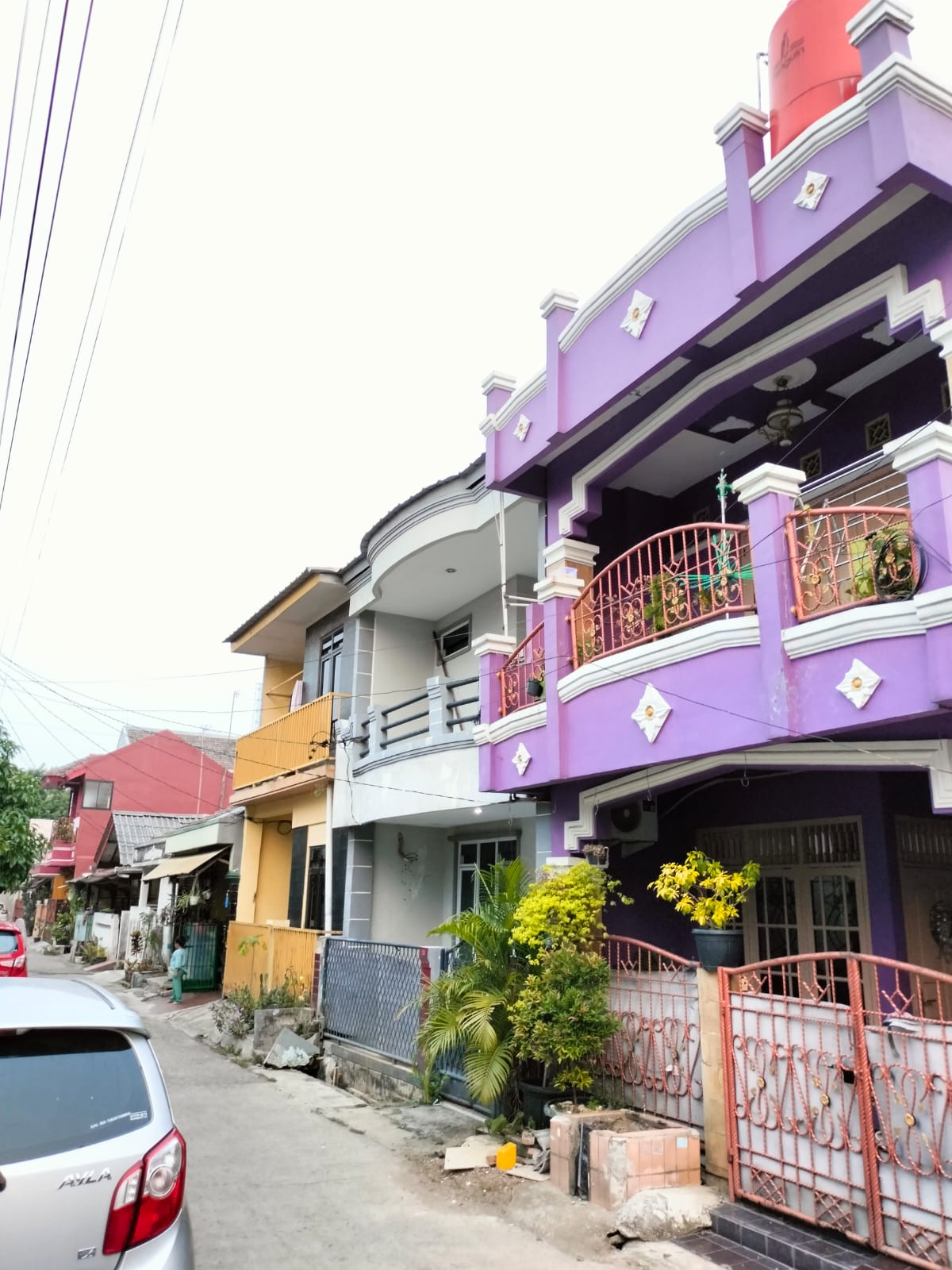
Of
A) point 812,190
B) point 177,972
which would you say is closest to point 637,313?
point 812,190

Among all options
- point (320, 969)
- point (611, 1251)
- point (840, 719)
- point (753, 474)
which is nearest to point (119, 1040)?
point (611, 1251)

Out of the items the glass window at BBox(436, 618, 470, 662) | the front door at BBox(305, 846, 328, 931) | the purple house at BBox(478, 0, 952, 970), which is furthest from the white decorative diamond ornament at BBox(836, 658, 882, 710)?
the front door at BBox(305, 846, 328, 931)

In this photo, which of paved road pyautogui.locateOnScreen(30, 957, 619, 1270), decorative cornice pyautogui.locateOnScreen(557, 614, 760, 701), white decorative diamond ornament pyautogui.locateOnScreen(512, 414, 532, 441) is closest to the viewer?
paved road pyautogui.locateOnScreen(30, 957, 619, 1270)

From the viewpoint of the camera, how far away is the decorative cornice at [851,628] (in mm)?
5547

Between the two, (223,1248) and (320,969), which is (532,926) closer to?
(223,1248)

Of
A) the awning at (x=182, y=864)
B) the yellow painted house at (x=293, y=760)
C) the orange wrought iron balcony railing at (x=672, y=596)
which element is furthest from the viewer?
the awning at (x=182, y=864)

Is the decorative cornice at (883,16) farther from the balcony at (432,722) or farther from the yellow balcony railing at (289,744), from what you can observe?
the yellow balcony railing at (289,744)

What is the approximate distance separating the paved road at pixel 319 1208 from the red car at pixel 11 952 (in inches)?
197

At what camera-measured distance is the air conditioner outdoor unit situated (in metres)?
9.18

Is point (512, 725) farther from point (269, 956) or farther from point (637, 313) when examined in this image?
point (269, 956)

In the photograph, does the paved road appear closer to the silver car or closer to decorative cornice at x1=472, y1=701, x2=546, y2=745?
the silver car

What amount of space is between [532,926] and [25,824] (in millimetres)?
14539

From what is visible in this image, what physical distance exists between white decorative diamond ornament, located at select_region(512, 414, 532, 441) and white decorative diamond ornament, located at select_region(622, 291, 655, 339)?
1662 mm

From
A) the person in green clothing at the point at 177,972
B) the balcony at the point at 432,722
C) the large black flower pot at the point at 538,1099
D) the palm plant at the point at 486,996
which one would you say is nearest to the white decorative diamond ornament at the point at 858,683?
the palm plant at the point at 486,996
